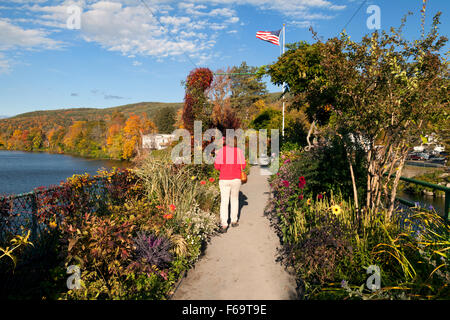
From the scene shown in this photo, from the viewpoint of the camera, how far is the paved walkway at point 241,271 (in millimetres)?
2952

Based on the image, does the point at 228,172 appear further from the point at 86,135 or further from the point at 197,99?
the point at 86,135

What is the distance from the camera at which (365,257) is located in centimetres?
289

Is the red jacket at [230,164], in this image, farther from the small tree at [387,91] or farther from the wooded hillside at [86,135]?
the wooded hillside at [86,135]

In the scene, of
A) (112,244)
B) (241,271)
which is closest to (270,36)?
(241,271)

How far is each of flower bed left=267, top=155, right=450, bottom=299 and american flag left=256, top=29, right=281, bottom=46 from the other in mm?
18154

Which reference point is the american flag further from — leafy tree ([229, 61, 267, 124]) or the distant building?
leafy tree ([229, 61, 267, 124])

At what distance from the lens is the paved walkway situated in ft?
9.68

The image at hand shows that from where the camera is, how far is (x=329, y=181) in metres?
5.08

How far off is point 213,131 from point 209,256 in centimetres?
822

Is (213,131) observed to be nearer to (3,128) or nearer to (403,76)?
(403,76)

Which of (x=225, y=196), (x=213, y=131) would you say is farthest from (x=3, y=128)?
(x=225, y=196)

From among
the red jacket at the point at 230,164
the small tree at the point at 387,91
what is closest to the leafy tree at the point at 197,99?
the red jacket at the point at 230,164

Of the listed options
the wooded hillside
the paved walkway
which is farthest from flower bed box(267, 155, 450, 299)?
the wooded hillside

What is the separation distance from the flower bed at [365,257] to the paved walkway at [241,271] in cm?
28
